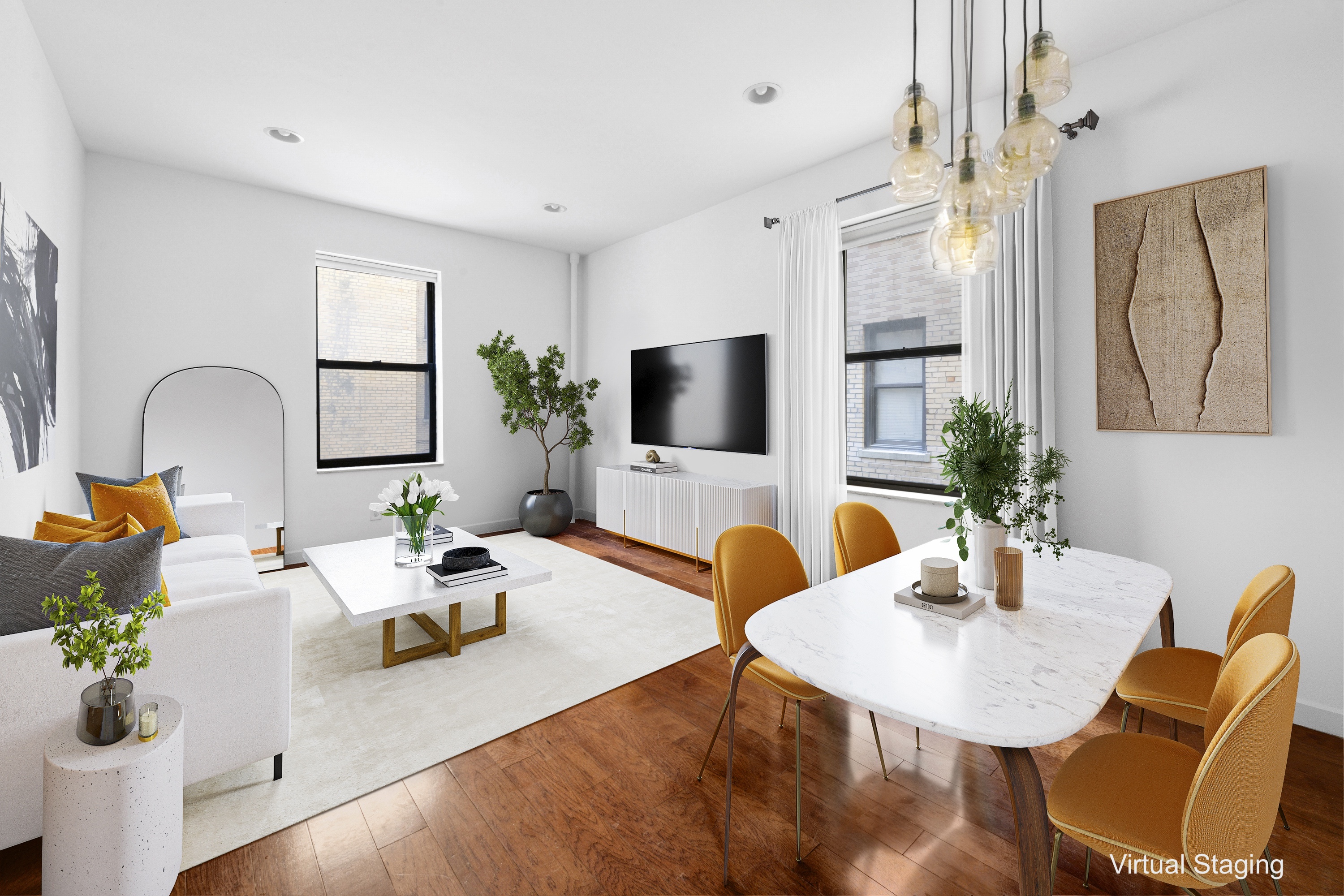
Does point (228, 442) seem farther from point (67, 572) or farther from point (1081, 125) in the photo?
point (1081, 125)

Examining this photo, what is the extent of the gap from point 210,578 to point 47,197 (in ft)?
6.71

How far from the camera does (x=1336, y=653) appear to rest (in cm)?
222

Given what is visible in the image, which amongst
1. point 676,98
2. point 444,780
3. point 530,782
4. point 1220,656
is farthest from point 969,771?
point 676,98

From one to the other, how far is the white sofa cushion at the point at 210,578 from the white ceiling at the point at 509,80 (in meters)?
2.38

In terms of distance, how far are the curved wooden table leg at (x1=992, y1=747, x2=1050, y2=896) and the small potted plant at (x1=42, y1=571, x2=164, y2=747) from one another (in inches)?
72.2

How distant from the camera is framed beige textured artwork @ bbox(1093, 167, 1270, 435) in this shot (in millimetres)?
2312

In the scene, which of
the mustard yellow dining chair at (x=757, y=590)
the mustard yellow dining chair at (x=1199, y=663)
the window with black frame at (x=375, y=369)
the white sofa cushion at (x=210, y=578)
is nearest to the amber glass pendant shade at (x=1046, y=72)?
the mustard yellow dining chair at (x=1199, y=663)

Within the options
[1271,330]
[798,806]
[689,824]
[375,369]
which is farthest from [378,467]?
[1271,330]

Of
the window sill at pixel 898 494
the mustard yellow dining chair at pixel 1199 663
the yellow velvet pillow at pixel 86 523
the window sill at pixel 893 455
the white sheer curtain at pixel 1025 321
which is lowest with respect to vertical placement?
the mustard yellow dining chair at pixel 1199 663

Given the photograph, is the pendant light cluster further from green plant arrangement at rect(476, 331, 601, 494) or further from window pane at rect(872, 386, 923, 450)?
green plant arrangement at rect(476, 331, 601, 494)

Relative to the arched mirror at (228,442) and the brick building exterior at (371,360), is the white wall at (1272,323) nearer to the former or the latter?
the brick building exterior at (371,360)

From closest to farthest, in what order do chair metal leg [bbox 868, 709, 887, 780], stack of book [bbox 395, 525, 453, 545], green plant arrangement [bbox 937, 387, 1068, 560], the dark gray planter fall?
green plant arrangement [bbox 937, 387, 1068, 560] < chair metal leg [bbox 868, 709, 887, 780] < stack of book [bbox 395, 525, 453, 545] < the dark gray planter

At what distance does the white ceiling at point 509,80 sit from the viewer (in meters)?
2.47

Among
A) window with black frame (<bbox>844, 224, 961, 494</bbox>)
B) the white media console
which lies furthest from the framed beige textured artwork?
the white media console
